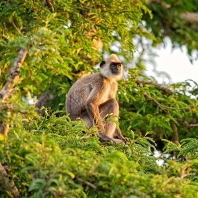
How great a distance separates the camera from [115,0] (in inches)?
394

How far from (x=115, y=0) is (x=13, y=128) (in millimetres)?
5221

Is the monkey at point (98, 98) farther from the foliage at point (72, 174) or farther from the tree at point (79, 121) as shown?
the foliage at point (72, 174)

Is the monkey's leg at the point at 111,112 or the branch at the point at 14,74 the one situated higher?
the branch at the point at 14,74

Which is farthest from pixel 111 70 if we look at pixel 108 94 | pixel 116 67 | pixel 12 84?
pixel 12 84

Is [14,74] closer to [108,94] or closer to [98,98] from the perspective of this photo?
[98,98]

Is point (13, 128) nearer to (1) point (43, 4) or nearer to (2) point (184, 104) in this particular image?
(1) point (43, 4)

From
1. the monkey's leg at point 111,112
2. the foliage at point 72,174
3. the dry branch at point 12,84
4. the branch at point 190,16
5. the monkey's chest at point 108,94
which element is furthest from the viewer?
the branch at point 190,16

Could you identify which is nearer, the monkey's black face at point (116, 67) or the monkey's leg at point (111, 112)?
the monkey's leg at point (111, 112)

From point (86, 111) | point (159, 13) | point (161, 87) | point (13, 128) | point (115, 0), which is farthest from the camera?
point (159, 13)

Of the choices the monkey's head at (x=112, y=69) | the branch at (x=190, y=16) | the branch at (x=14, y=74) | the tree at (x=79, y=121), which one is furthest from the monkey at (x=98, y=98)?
the branch at (x=190, y=16)

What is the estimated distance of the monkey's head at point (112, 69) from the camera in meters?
9.41

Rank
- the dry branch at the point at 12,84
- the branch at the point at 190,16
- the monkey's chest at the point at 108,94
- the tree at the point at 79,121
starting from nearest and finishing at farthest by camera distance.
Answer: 1. the tree at the point at 79,121
2. the dry branch at the point at 12,84
3. the monkey's chest at the point at 108,94
4. the branch at the point at 190,16

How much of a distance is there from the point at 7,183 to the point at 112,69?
15.7 ft

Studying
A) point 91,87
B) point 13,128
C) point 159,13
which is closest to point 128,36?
point 91,87
